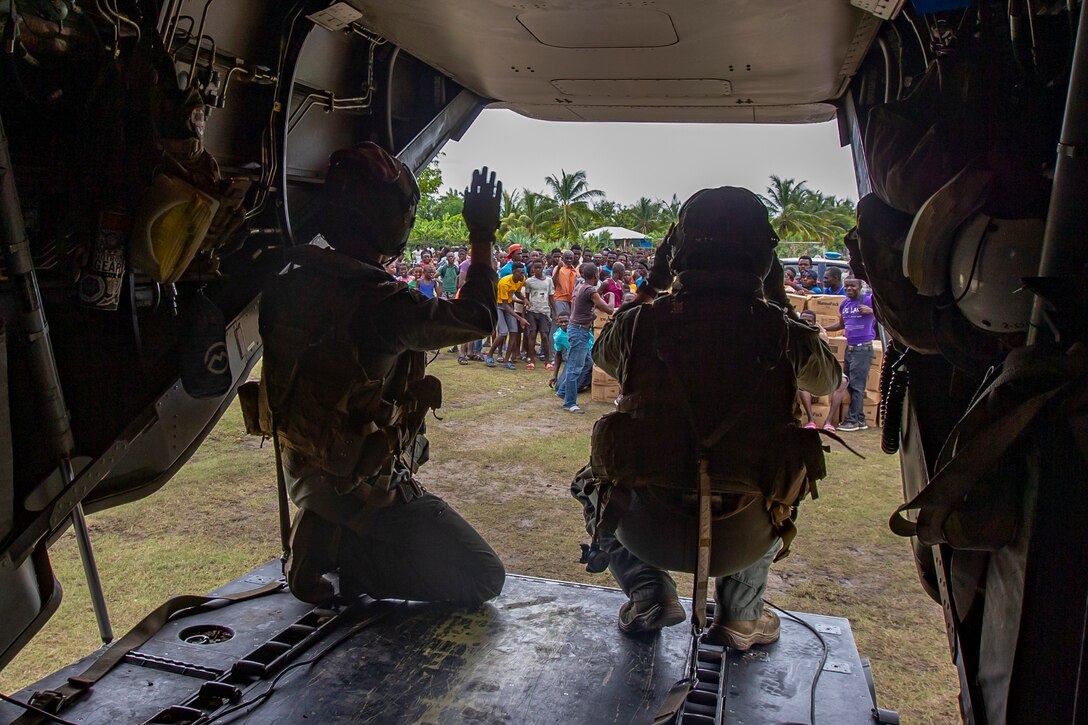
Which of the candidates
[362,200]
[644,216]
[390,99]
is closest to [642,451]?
[362,200]

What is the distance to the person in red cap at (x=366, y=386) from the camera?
2.54 metres

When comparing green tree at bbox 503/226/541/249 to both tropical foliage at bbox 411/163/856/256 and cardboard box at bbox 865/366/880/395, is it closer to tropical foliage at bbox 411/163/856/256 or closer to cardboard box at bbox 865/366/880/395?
tropical foliage at bbox 411/163/856/256

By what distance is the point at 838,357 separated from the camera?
26.5 ft

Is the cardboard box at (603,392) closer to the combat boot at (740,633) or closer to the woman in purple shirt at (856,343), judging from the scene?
the woman in purple shirt at (856,343)

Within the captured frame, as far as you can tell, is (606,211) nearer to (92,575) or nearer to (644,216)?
(644,216)

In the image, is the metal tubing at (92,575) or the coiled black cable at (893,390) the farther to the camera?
the metal tubing at (92,575)

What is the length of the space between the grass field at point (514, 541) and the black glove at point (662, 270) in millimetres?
2020

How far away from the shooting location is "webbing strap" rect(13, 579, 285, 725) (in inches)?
84.4

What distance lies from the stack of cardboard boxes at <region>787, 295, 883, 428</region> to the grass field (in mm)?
540

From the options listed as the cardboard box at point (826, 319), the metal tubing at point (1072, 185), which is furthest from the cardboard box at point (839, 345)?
the metal tubing at point (1072, 185)

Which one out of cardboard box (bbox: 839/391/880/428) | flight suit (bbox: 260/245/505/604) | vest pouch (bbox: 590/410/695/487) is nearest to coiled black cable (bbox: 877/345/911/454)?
vest pouch (bbox: 590/410/695/487)

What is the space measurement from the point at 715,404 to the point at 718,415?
0.11 ft

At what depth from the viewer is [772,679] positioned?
8.07ft

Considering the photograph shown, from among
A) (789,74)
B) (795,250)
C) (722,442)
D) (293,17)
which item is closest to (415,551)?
(722,442)
